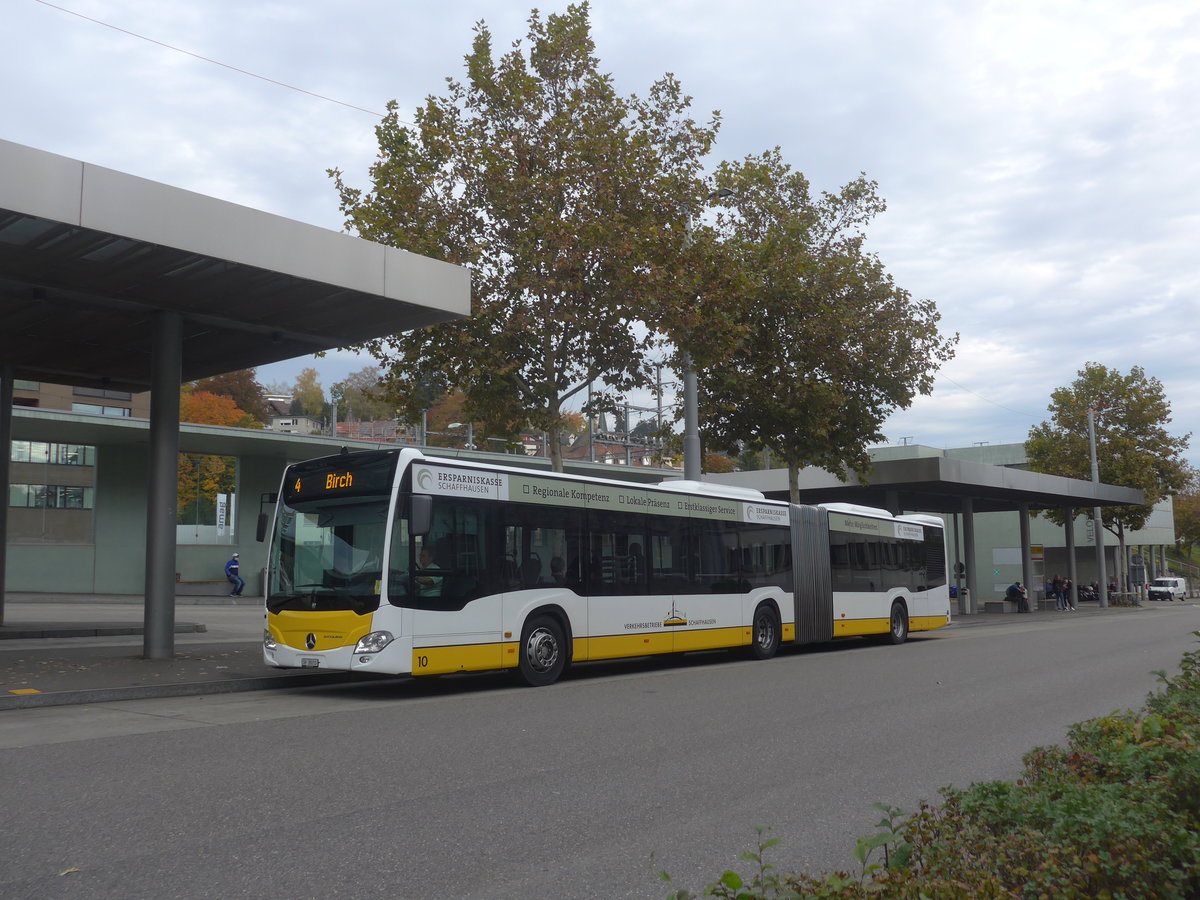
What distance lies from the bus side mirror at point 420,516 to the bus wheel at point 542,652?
2.26 meters

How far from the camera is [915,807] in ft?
21.9

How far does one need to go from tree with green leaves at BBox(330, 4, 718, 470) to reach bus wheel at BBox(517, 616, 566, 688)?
6.34 meters

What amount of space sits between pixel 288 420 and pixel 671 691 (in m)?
95.1

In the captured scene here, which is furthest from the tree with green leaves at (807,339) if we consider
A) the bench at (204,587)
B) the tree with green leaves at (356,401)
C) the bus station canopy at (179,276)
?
the tree with green leaves at (356,401)

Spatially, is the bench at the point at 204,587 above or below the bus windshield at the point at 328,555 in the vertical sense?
below

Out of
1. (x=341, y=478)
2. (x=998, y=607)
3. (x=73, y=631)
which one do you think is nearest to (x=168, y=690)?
(x=341, y=478)

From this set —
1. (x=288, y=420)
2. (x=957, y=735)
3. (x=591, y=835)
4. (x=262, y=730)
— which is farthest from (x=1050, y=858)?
(x=288, y=420)

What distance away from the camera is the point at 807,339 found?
90.5 ft

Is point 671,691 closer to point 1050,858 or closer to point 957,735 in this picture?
point 957,735

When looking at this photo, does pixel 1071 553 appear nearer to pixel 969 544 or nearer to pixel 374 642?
pixel 969 544

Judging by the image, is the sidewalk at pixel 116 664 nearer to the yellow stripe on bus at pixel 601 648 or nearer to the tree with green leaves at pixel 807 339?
the yellow stripe on bus at pixel 601 648

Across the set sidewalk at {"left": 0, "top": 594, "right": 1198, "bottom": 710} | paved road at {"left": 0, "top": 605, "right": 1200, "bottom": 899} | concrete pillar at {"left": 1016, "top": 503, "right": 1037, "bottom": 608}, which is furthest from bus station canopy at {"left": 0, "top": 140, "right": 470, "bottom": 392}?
concrete pillar at {"left": 1016, "top": 503, "right": 1037, "bottom": 608}

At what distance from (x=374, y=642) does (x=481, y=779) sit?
5.11 m

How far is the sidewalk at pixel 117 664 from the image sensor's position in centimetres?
1215
